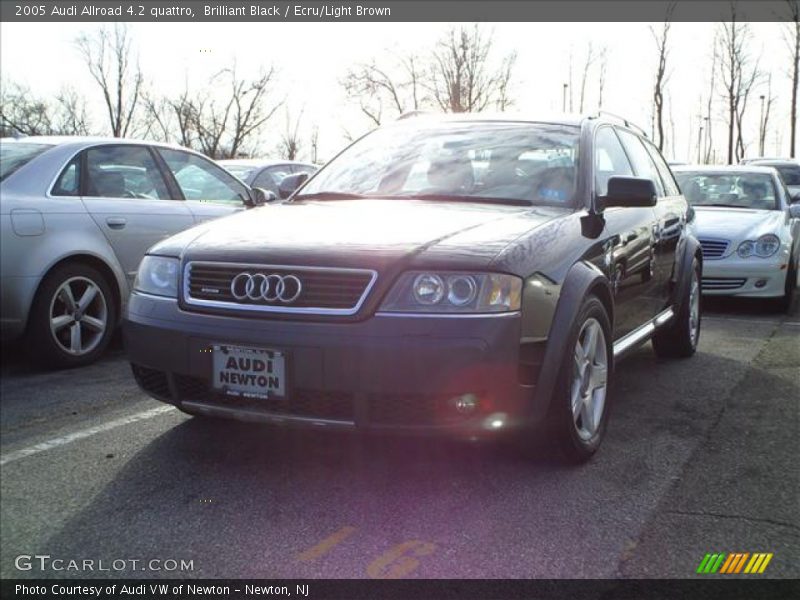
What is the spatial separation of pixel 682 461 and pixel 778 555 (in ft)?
2.69

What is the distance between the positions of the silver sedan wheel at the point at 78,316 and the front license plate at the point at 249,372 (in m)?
2.32

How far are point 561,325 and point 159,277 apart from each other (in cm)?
159

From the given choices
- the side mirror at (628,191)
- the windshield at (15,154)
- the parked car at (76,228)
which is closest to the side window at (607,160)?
the side mirror at (628,191)

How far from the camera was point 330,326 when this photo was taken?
2725mm

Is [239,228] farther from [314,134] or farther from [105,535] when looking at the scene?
[314,134]

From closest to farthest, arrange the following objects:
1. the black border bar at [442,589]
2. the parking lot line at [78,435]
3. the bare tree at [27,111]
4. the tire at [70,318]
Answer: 1. the black border bar at [442,589]
2. the parking lot line at [78,435]
3. the tire at [70,318]
4. the bare tree at [27,111]

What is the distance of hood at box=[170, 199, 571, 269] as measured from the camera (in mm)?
2842

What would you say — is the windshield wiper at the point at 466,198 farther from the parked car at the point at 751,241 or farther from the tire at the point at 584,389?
the parked car at the point at 751,241

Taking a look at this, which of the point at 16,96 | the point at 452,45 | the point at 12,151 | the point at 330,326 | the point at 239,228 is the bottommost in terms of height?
the point at 330,326

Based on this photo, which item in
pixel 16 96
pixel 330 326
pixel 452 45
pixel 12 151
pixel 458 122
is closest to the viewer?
pixel 330 326

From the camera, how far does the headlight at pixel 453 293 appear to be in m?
2.73

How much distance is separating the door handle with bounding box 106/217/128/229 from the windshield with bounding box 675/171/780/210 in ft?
20.5

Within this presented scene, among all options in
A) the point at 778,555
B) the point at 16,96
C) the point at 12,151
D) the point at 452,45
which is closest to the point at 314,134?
the point at 452,45

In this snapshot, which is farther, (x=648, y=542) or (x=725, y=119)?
(x=725, y=119)
